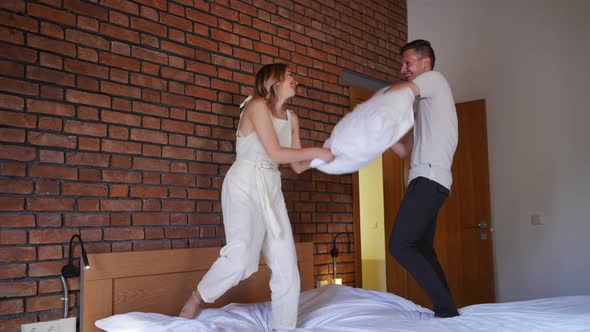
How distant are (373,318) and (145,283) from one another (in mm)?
1083

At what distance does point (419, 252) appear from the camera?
2.49 metres

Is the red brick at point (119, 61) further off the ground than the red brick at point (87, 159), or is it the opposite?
the red brick at point (119, 61)

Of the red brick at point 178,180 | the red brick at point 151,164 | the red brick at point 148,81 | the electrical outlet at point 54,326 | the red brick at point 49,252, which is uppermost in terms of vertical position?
the red brick at point 148,81

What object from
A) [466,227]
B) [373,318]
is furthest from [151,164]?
[466,227]

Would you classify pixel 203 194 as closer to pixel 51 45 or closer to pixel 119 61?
pixel 119 61

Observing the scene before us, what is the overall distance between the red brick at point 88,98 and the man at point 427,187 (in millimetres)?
1358

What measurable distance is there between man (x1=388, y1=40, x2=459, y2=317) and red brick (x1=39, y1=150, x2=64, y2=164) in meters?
1.51

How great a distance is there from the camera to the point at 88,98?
2582mm

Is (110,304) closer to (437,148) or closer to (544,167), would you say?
(437,148)

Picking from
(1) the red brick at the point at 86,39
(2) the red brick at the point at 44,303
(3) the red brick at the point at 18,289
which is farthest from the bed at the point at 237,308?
(1) the red brick at the point at 86,39

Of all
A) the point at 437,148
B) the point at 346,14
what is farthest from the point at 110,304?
the point at 346,14

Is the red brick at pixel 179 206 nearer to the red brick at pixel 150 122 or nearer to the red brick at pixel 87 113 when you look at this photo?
the red brick at pixel 150 122

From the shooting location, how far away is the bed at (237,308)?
218cm

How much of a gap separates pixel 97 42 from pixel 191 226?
3.45ft
